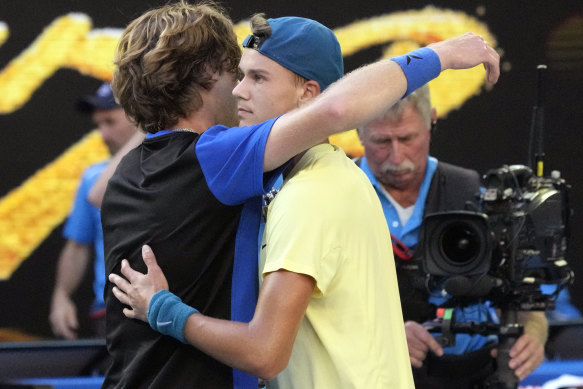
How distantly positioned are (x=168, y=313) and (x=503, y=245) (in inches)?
51.3

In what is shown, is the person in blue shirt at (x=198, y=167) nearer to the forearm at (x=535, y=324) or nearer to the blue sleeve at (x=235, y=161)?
the blue sleeve at (x=235, y=161)

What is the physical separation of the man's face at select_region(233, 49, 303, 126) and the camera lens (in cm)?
99

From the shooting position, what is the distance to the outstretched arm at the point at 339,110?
183 cm

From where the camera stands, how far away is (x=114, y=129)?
14.0 ft

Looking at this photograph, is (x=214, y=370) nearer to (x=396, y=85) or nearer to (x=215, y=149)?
(x=215, y=149)

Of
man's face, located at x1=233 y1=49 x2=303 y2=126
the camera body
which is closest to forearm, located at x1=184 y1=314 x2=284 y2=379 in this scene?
man's face, located at x1=233 y1=49 x2=303 y2=126

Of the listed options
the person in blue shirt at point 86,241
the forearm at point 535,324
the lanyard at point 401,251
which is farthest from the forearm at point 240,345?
the person in blue shirt at point 86,241

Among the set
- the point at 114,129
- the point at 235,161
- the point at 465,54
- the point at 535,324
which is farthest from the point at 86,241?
the point at 465,54

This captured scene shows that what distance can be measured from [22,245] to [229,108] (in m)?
2.35

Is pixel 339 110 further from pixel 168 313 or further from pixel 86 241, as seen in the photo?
pixel 86 241

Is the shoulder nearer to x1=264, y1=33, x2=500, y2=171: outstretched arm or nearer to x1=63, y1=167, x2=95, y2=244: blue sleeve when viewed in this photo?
x1=63, y1=167, x2=95, y2=244: blue sleeve

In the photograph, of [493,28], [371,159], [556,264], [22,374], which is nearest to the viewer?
[556,264]

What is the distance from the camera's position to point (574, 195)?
13.7 feet

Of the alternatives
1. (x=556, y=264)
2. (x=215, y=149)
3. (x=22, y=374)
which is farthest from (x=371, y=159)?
(x=22, y=374)
